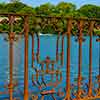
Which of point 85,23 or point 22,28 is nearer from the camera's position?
point 22,28

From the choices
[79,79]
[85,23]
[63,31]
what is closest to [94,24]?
[85,23]

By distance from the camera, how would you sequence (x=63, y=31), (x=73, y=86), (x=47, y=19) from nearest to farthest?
(x=47, y=19) → (x=63, y=31) → (x=73, y=86)

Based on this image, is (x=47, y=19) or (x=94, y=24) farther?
(x=94, y=24)

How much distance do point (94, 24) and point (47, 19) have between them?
102 cm

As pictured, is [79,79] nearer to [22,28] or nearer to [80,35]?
[80,35]

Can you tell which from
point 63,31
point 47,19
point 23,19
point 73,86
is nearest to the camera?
point 23,19

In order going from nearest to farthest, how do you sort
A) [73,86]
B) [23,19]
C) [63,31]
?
[23,19], [63,31], [73,86]

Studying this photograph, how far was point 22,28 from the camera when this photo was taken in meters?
5.53

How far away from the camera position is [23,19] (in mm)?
5391

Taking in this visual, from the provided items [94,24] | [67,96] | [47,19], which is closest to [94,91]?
[67,96]

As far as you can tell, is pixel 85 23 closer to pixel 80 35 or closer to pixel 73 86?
pixel 80 35

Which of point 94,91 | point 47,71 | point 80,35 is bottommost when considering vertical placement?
point 94,91

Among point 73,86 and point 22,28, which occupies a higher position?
point 22,28

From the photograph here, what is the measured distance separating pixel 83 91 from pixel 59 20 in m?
1.36
